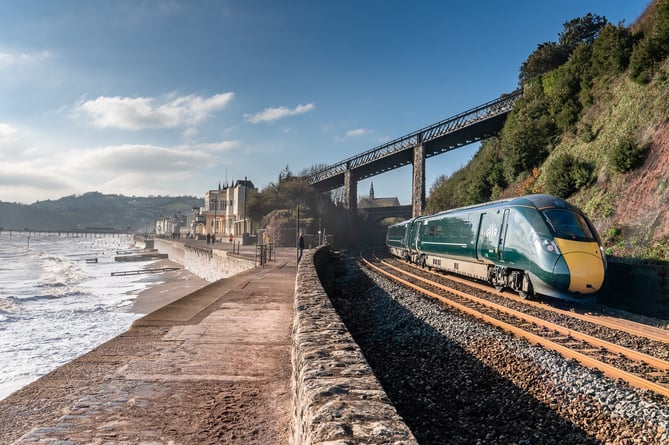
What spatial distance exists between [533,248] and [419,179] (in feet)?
92.5

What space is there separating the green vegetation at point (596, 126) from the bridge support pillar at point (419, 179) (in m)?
7.54

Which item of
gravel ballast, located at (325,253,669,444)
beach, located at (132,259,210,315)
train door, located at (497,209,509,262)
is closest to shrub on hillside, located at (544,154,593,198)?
train door, located at (497,209,509,262)

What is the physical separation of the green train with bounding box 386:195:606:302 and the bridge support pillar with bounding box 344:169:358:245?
34.4 m

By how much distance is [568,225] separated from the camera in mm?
9641

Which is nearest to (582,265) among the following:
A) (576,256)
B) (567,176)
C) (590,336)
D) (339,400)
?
(576,256)

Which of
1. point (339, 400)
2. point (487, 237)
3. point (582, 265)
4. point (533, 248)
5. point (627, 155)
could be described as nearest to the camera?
point (339, 400)

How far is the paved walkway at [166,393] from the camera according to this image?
3.30 meters

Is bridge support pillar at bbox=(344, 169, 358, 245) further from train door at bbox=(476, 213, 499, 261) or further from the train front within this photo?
the train front

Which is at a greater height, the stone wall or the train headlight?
the train headlight

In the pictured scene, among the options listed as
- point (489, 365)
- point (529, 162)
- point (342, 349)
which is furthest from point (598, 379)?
point (529, 162)

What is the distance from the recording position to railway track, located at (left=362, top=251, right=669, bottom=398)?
17.2 feet

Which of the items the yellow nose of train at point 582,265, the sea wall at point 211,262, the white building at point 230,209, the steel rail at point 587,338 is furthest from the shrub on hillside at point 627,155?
the white building at point 230,209

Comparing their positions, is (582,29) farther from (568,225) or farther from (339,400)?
(339,400)

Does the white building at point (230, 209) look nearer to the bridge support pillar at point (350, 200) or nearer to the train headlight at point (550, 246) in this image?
the bridge support pillar at point (350, 200)
